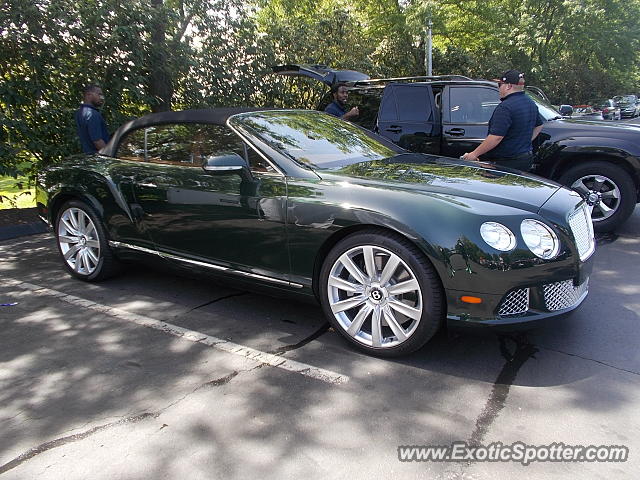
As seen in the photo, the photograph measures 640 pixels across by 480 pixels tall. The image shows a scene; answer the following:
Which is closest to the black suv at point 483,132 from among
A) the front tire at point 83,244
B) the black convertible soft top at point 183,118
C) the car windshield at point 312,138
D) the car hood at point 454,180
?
the car windshield at point 312,138

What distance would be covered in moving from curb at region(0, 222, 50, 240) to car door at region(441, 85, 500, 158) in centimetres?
535

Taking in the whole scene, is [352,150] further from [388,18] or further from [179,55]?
[388,18]

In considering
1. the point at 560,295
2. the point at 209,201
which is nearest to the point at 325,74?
the point at 209,201

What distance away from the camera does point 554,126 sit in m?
6.12

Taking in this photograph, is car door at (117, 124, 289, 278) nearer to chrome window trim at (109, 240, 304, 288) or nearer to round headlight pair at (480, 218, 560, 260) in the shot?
chrome window trim at (109, 240, 304, 288)

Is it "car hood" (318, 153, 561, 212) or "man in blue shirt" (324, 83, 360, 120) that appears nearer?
"car hood" (318, 153, 561, 212)

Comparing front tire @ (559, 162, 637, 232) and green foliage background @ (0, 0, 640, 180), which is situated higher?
green foliage background @ (0, 0, 640, 180)

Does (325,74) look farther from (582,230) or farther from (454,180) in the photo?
(582,230)

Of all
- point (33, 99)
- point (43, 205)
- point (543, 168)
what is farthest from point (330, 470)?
point (33, 99)

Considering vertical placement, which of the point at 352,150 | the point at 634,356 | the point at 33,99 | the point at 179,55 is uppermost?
the point at 179,55

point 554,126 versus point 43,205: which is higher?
point 554,126

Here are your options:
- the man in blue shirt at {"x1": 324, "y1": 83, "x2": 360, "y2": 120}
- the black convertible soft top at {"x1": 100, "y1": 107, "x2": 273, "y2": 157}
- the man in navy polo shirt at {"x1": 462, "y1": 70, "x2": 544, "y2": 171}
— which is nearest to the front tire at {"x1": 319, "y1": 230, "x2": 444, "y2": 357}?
the black convertible soft top at {"x1": 100, "y1": 107, "x2": 273, "y2": 157}

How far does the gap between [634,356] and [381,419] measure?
1.68 m

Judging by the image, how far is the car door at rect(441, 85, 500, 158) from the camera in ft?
21.2
